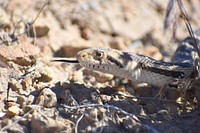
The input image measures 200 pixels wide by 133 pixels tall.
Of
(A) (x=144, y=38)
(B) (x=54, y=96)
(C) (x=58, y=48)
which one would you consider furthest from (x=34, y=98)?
(A) (x=144, y=38)

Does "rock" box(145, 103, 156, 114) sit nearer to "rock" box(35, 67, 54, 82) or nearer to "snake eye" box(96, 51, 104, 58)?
"snake eye" box(96, 51, 104, 58)

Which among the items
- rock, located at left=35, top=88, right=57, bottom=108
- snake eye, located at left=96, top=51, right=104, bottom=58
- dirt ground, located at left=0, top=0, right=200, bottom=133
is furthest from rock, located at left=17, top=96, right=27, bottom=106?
snake eye, located at left=96, top=51, right=104, bottom=58

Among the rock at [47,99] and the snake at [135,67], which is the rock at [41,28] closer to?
the snake at [135,67]

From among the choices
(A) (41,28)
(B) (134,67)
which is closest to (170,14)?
(B) (134,67)

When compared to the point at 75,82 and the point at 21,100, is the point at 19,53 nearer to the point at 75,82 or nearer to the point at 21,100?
the point at 75,82

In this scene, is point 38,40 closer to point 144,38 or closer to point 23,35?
point 23,35

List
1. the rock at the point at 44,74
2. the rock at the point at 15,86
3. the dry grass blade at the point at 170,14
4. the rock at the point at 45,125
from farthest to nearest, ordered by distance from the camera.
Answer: the rock at the point at 44,74 < the rock at the point at 15,86 < the dry grass blade at the point at 170,14 < the rock at the point at 45,125

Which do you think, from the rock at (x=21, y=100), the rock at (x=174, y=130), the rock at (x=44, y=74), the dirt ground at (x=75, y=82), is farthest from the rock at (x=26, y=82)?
the rock at (x=174, y=130)

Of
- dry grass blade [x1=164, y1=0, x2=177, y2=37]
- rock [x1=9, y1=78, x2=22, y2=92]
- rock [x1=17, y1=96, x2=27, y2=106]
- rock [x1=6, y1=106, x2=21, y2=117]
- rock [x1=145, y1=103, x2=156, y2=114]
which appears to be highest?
dry grass blade [x1=164, y1=0, x2=177, y2=37]

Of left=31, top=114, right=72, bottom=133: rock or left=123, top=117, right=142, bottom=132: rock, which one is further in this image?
left=123, top=117, right=142, bottom=132: rock
